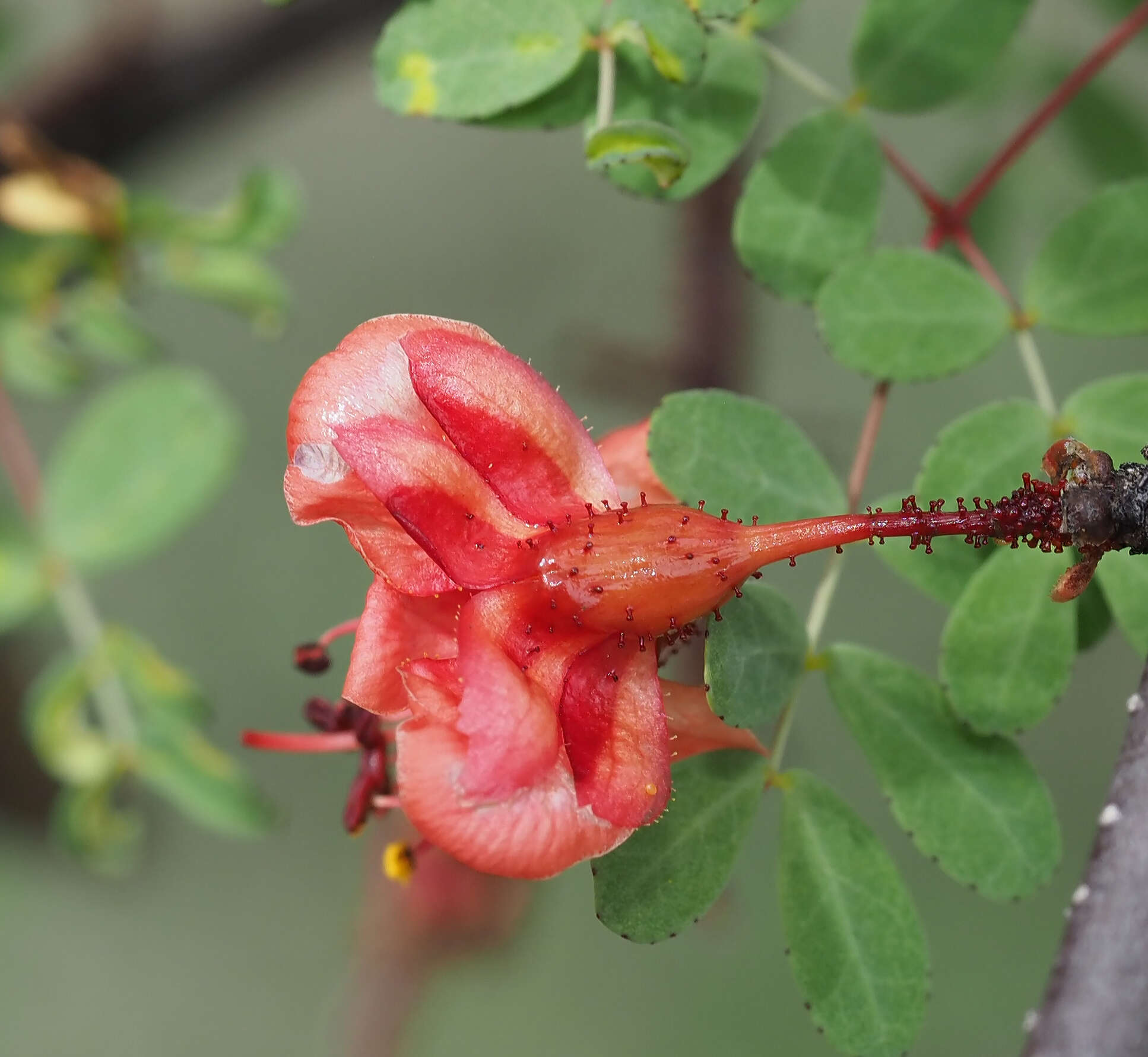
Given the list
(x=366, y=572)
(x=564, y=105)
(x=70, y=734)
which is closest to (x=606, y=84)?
(x=564, y=105)

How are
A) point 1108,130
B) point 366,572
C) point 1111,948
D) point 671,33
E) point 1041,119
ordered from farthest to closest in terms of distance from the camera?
1. point 366,572
2. point 1108,130
3. point 1041,119
4. point 671,33
5. point 1111,948

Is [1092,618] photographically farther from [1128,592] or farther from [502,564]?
[502,564]

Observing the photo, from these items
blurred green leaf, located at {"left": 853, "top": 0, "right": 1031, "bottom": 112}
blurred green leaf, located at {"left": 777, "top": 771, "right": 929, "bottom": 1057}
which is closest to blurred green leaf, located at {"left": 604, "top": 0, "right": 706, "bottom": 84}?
blurred green leaf, located at {"left": 853, "top": 0, "right": 1031, "bottom": 112}

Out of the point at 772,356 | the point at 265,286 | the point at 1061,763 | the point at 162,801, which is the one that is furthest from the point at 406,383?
the point at 162,801

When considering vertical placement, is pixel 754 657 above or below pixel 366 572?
above

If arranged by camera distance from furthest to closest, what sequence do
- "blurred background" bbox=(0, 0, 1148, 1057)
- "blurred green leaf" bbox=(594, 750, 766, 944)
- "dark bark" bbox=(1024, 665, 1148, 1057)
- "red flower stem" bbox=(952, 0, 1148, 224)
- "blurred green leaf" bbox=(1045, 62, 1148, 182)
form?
1. "blurred background" bbox=(0, 0, 1148, 1057)
2. "blurred green leaf" bbox=(1045, 62, 1148, 182)
3. "red flower stem" bbox=(952, 0, 1148, 224)
4. "blurred green leaf" bbox=(594, 750, 766, 944)
5. "dark bark" bbox=(1024, 665, 1148, 1057)

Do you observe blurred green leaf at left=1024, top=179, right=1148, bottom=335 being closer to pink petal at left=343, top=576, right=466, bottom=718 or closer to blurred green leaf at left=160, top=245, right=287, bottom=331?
pink petal at left=343, top=576, right=466, bottom=718

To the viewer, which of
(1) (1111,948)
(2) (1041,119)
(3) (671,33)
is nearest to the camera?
(1) (1111,948)
